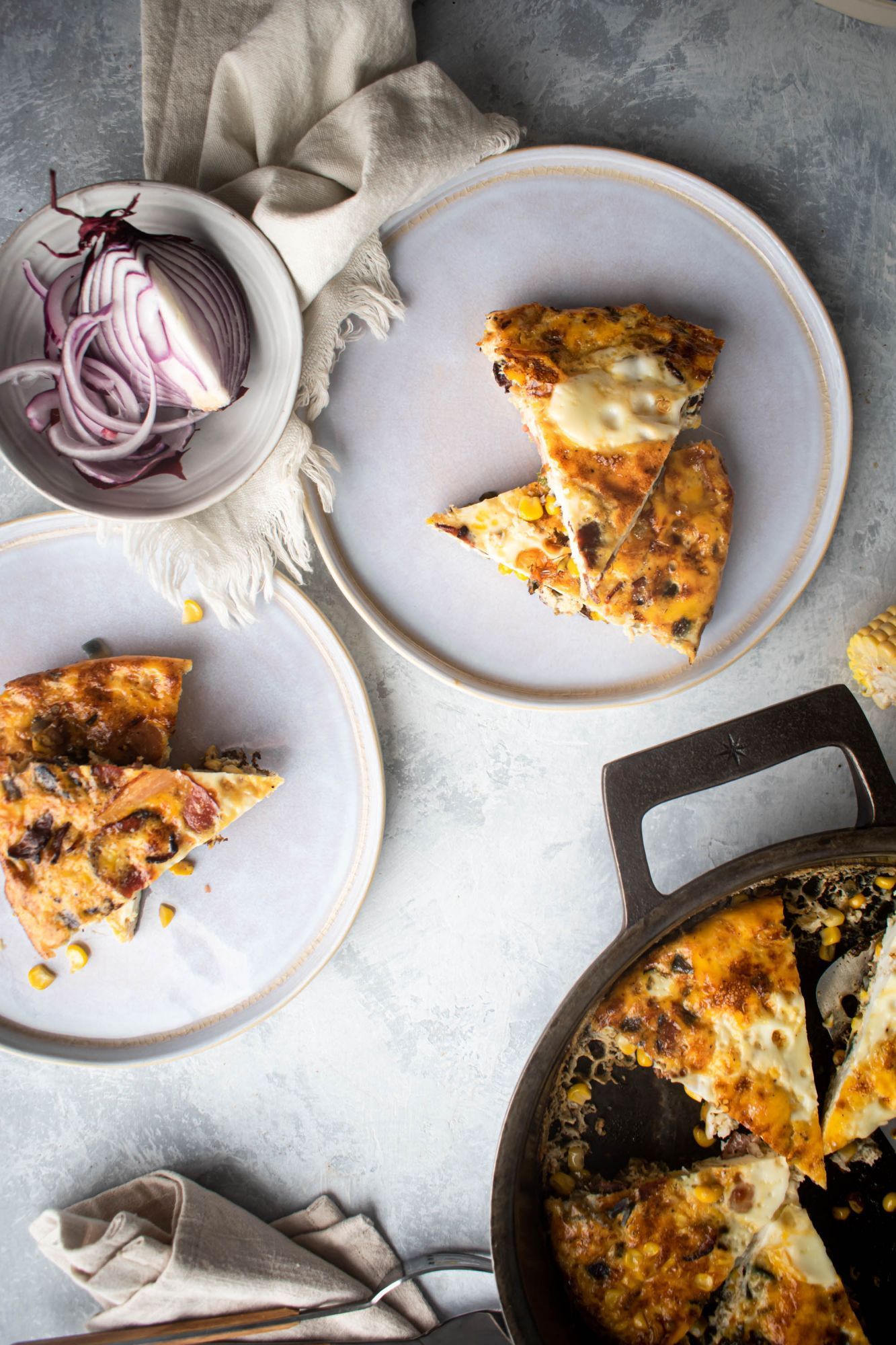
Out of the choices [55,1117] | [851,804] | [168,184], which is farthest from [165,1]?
[55,1117]

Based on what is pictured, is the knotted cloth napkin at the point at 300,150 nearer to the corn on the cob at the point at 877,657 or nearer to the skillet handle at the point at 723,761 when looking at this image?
the skillet handle at the point at 723,761

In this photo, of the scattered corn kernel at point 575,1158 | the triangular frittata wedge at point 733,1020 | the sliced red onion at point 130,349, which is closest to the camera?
the sliced red onion at point 130,349

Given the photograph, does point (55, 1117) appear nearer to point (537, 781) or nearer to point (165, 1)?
point (537, 781)

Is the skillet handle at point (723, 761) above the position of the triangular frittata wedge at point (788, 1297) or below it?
above

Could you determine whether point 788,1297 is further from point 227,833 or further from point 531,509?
point 531,509

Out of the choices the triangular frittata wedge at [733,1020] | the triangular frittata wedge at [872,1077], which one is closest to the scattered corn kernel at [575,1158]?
the triangular frittata wedge at [733,1020]

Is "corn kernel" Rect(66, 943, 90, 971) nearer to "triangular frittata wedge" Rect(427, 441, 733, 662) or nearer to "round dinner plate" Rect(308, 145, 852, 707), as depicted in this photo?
"round dinner plate" Rect(308, 145, 852, 707)
